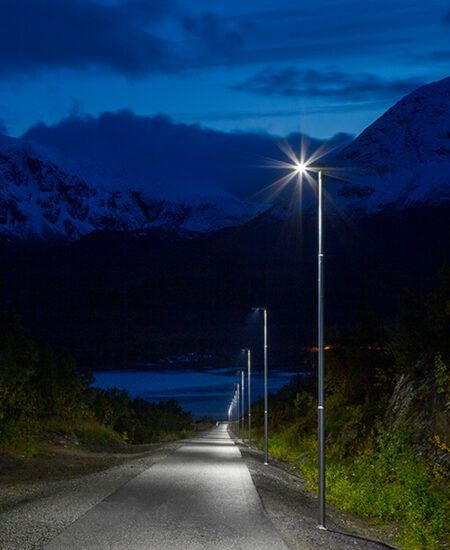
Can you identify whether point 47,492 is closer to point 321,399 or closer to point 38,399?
point 321,399

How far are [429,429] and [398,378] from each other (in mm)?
8305

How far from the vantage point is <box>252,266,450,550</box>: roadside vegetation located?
17.3 meters

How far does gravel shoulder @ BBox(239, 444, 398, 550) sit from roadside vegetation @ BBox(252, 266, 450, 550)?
2.38ft

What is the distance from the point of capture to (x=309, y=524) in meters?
14.5

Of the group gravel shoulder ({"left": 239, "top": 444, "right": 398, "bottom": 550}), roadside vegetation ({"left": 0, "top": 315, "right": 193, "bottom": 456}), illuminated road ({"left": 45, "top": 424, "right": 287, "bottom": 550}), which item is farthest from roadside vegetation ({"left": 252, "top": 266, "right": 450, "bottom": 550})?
roadside vegetation ({"left": 0, "top": 315, "right": 193, "bottom": 456})

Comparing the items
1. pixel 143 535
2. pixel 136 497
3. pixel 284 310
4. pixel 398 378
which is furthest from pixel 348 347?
pixel 284 310

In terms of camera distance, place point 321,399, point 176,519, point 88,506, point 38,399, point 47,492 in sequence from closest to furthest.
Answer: point 176,519, point 321,399, point 88,506, point 47,492, point 38,399

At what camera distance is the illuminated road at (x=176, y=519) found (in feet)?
37.7

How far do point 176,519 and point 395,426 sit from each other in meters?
11.9

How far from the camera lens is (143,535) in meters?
12.1

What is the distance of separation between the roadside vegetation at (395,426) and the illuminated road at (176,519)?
345 cm

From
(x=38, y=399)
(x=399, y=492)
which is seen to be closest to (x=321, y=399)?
(x=399, y=492)

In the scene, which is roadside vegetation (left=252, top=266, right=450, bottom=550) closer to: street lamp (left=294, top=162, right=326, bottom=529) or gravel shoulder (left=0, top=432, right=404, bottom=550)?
gravel shoulder (left=0, top=432, right=404, bottom=550)

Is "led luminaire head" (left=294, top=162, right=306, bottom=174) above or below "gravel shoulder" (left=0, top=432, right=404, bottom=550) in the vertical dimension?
above
